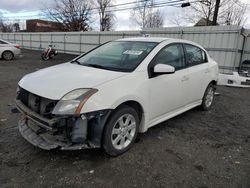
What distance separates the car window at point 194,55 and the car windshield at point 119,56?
0.92 meters

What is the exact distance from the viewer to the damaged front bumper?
2.55m

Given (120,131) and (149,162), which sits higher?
(120,131)

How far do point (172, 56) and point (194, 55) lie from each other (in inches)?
35.0

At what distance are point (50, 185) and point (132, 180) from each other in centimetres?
90

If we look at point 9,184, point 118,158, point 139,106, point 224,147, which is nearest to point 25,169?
point 9,184

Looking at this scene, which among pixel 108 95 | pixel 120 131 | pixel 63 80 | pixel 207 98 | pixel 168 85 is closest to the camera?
pixel 108 95

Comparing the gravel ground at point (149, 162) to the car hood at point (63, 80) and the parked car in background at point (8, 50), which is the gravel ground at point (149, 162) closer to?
the car hood at point (63, 80)

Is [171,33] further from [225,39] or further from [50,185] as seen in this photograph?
[50,185]

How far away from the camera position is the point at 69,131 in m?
2.58

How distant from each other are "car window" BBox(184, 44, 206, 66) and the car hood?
1.78 metres

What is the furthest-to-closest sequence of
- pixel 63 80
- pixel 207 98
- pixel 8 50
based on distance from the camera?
pixel 8 50 → pixel 207 98 → pixel 63 80

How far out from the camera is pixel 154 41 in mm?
3746

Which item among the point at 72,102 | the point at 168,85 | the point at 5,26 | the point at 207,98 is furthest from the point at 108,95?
the point at 5,26

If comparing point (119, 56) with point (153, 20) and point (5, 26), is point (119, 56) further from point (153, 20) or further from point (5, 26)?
point (5, 26)
